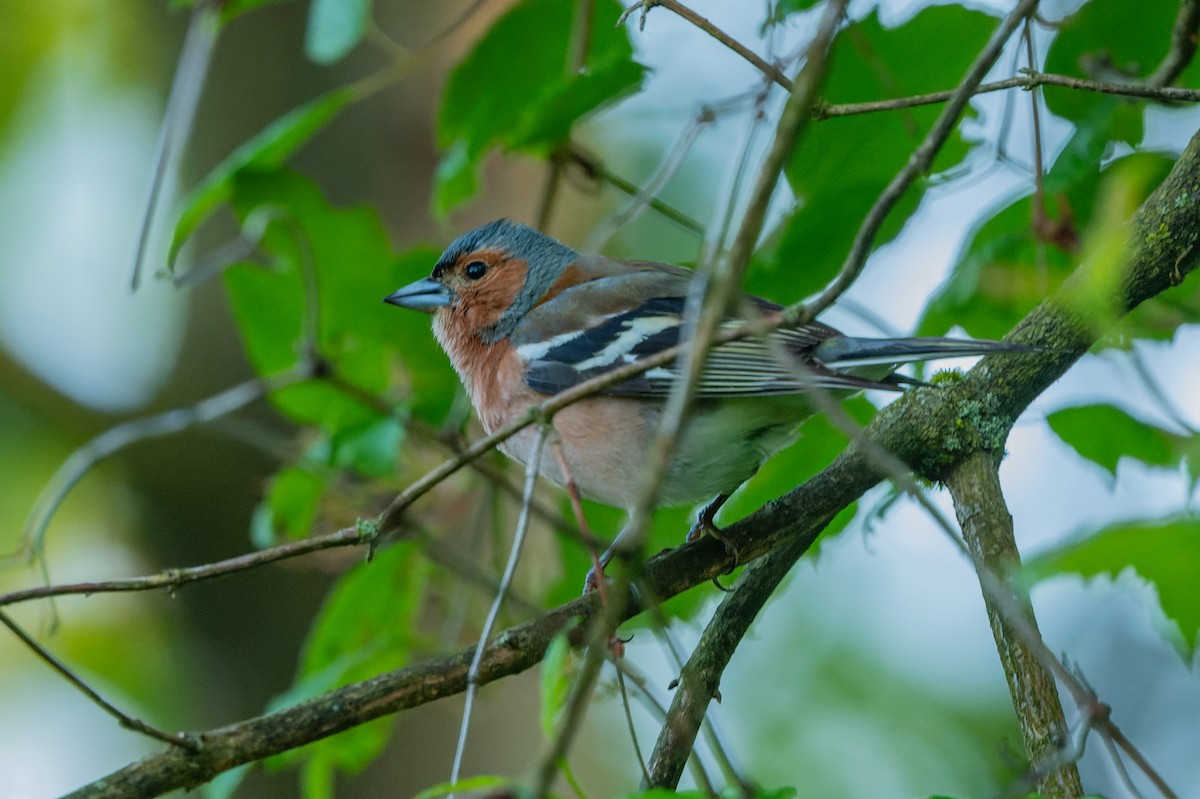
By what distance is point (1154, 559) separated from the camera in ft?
8.98

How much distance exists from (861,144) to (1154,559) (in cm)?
147

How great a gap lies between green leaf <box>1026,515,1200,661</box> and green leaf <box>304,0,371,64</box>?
2400 mm

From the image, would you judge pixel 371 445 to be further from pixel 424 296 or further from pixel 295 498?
pixel 424 296

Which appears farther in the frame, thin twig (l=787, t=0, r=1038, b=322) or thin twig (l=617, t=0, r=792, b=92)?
thin twig (l=617, t=0, r=792, b=92)

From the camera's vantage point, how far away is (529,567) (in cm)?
491

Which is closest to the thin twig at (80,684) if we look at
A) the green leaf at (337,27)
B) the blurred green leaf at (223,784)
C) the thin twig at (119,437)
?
the blurred green leaf at (223,784)

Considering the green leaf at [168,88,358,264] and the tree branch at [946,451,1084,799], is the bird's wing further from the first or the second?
the green leaf at [168,88,358,264]

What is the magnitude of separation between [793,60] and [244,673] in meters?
4.64

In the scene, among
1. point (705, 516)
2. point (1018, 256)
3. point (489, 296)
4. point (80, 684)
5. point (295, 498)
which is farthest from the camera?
point (489, 296)

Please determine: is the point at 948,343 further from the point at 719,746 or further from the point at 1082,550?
the point at 719,746

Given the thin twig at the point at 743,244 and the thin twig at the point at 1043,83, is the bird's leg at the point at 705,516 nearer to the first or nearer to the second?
the thin twig at the point at 1043,83

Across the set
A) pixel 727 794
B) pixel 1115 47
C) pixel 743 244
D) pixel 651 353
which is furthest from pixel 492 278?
pixel 727 794

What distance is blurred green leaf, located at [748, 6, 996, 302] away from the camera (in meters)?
3.25

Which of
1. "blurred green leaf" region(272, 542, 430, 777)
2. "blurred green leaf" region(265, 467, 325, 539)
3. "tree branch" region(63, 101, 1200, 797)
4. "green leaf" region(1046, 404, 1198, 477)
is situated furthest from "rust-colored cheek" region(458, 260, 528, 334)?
"green leaf" region(1046, 404, 1198, 477)
